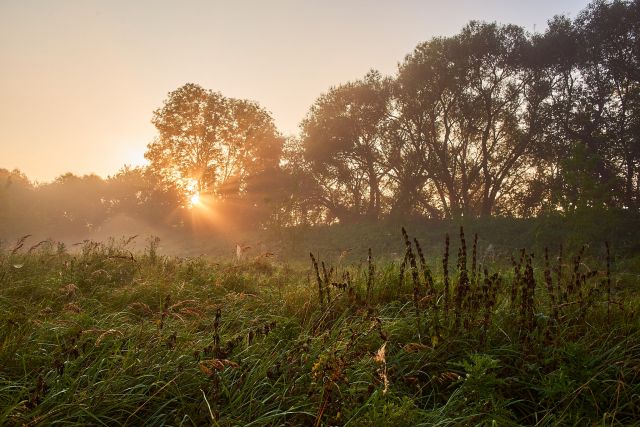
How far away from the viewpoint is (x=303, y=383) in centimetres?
298

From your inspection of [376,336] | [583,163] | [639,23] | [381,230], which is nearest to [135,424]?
[376,336]

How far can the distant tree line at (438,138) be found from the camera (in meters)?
20.6

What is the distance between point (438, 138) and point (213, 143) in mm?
17171

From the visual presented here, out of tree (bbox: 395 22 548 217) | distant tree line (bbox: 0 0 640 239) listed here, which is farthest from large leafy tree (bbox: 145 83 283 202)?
tree (bbox: 395 22 548 217)

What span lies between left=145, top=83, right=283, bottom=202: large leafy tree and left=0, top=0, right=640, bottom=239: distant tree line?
0.09 metres

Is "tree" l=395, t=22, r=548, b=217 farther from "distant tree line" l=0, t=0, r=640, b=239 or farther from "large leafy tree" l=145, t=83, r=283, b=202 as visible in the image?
"large leafy tree" l=145, t=83, r=283, b=202

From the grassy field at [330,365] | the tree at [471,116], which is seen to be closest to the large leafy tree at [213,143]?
the tree at [471,116]

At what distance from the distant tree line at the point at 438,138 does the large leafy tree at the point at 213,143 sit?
0.29ft

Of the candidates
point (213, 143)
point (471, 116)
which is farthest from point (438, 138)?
point (213, 143)

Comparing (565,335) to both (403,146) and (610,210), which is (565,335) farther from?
(403,146)

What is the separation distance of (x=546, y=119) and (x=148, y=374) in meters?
25.1

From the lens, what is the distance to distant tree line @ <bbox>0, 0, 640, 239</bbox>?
20625mm

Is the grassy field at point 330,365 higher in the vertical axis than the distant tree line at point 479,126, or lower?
lower

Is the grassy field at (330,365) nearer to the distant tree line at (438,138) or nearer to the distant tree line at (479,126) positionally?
the distant tree line at (438,138)
